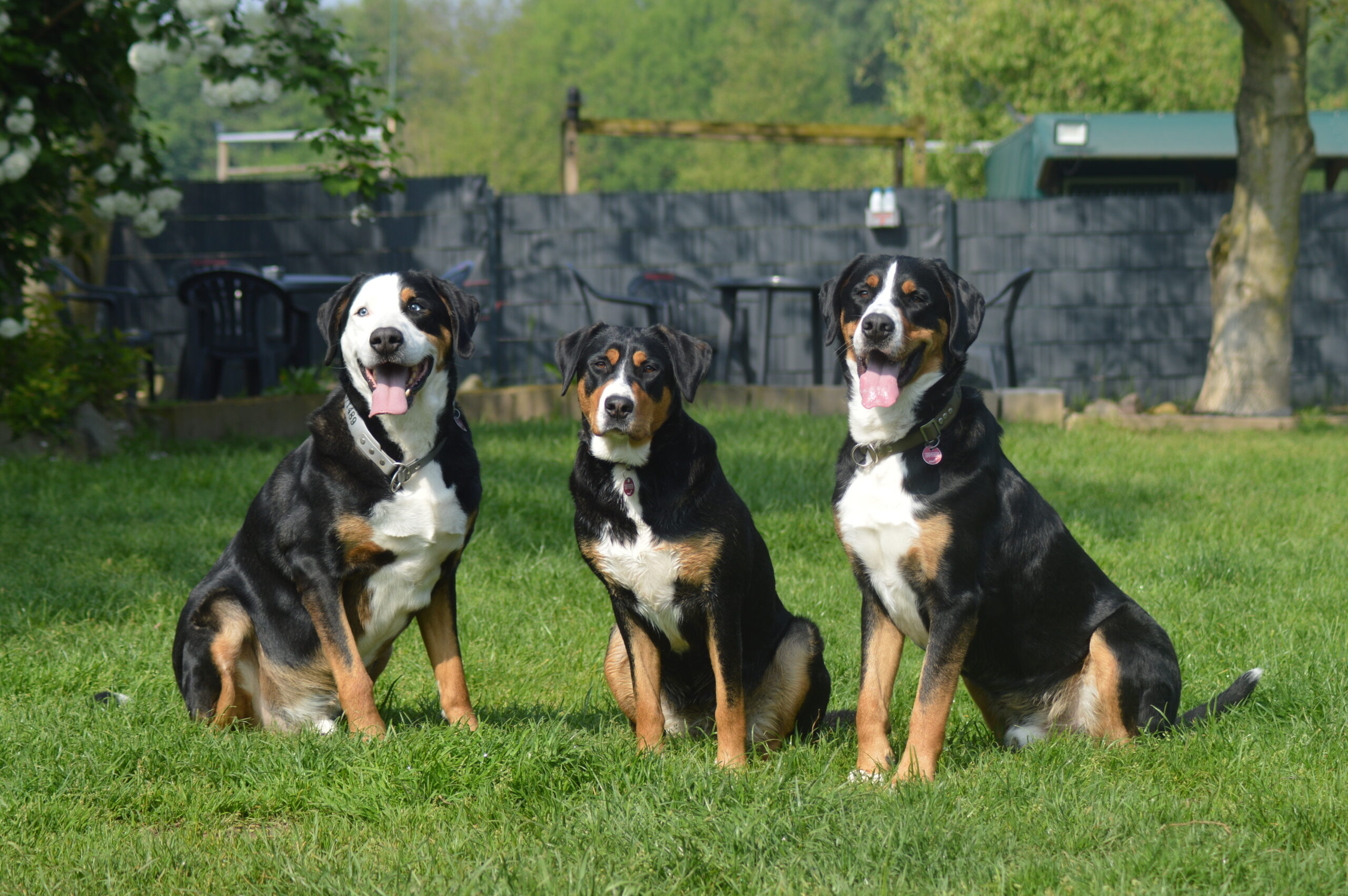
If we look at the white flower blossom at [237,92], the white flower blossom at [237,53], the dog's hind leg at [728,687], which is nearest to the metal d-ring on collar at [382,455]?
the dog's hind leg at [728,687]

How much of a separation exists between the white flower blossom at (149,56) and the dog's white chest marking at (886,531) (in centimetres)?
646

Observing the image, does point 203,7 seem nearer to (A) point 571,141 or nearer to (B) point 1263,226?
(A) point 571,141

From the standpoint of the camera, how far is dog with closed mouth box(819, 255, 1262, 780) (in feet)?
11.3

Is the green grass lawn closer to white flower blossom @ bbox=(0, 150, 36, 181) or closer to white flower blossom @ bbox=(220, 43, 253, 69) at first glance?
white flower blossom @ bbox=(0, 150, 36, 181)

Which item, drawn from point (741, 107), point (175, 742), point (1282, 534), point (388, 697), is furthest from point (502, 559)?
point (741, 107)

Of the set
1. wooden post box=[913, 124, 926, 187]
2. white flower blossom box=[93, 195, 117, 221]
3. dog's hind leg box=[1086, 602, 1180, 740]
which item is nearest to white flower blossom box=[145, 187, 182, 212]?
white flower blossom box=[93, 195, 117, 221]

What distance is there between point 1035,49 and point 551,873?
30791 mm

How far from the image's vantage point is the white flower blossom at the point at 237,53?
8.16m

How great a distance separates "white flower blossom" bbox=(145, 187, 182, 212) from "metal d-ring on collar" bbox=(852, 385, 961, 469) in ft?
23.6

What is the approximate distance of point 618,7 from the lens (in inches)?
3095

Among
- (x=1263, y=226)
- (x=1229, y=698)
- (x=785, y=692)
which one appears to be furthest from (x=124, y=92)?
(x=1263, y=226)

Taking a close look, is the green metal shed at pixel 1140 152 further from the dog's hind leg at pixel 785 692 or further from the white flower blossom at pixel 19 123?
the dog's hind leg at pixel 785 692

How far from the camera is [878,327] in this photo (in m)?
3.46

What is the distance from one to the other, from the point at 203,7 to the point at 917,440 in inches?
248
